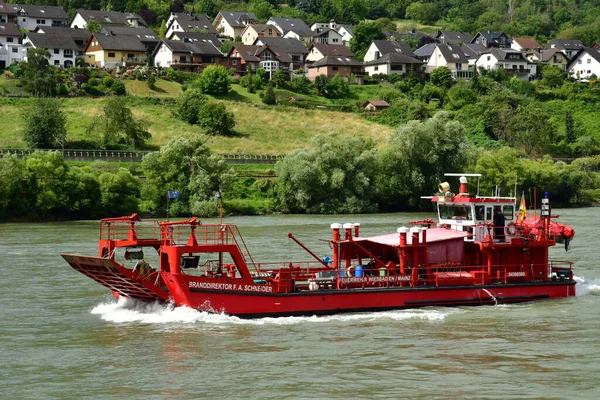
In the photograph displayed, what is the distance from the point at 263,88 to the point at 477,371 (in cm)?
10759

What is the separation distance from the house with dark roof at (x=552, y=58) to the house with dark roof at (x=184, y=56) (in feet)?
199

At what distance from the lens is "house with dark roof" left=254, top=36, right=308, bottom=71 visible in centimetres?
15912

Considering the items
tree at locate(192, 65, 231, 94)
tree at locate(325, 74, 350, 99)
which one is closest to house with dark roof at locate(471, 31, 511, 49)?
tree at locate(325, 74, 350, 99)

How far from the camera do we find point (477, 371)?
28.1m

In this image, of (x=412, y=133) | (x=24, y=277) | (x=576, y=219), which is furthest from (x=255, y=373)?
(x=412, y=133)

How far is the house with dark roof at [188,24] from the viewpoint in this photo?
171500 millimetres

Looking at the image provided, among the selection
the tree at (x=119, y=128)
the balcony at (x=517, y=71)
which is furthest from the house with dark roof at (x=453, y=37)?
the tree at (x=119, y=128)

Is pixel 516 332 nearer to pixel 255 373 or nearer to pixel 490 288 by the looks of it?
pixel 490 288

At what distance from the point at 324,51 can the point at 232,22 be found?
37.3 metres

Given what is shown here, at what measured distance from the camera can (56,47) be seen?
14025 centimetres

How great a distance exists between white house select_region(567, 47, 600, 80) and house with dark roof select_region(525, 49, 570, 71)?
356 cm

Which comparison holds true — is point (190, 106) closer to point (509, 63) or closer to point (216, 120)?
point (216, 120)

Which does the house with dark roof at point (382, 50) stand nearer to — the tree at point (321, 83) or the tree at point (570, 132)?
the tree at point (321, 83)

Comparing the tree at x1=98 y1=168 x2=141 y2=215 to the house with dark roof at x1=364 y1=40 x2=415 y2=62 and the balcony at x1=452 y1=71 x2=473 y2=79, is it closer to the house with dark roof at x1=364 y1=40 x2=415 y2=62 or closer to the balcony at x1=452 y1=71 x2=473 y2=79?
the house with dark roof at x1=364 y1=40 x2=415 y2=62
